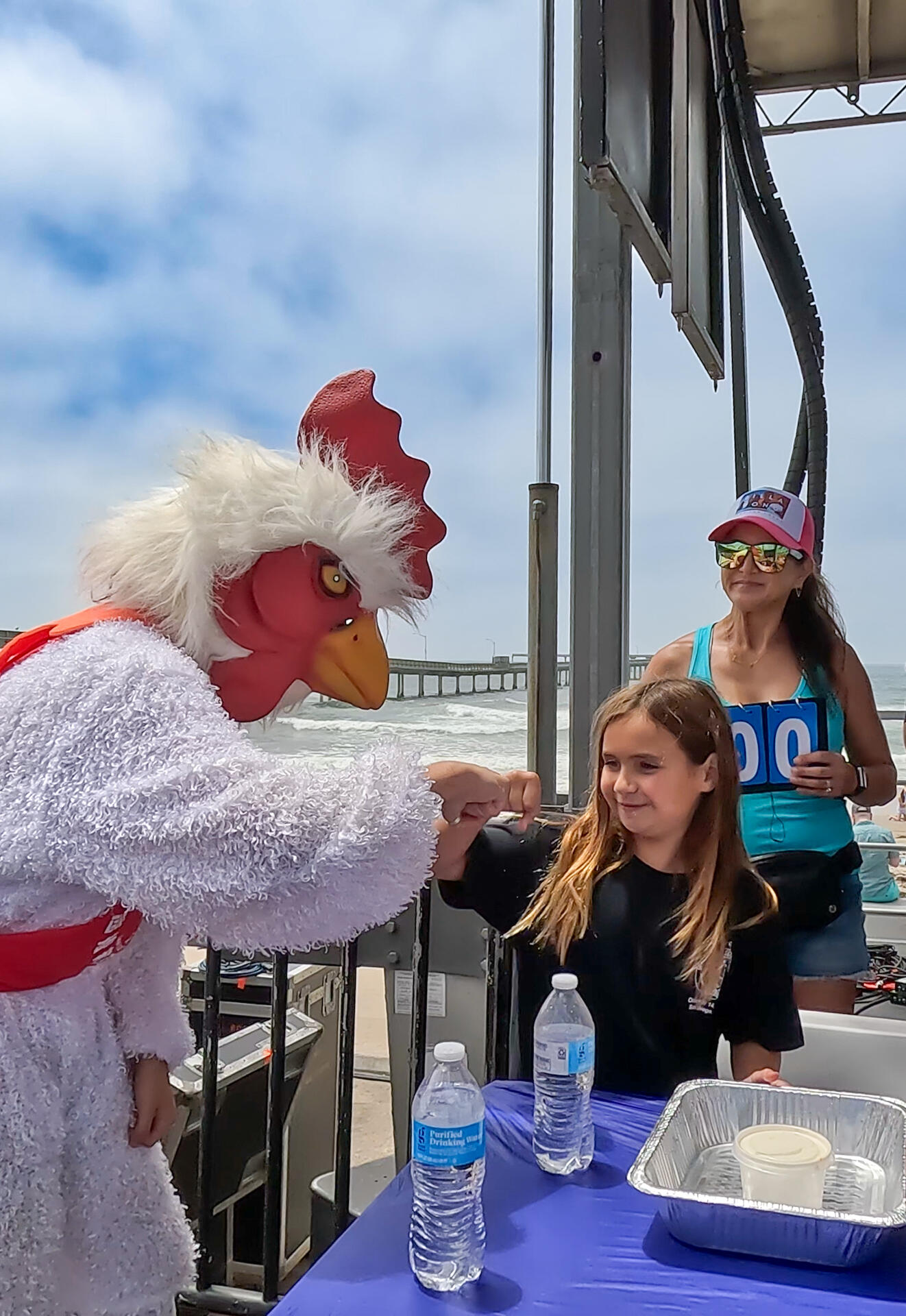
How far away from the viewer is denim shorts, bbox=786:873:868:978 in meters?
1.83

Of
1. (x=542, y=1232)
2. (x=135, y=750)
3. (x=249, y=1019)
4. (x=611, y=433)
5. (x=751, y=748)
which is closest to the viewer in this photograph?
(x=135, y=750)

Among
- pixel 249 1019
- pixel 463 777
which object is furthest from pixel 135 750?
pixel 249 1019

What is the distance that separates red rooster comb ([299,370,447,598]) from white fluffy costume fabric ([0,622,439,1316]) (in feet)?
0.92

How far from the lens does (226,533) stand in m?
0.93

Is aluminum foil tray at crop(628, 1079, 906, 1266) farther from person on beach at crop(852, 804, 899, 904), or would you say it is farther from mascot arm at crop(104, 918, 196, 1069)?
person on beach at crop(852, 804, 899, 904)

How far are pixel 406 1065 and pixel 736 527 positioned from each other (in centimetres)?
130

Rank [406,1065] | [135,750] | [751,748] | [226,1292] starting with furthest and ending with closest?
[406,1065], [751,748], [226,1292], [135,750]

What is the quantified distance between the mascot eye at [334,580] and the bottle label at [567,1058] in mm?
553

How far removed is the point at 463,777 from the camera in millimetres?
1042

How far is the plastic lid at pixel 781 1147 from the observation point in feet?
3.02

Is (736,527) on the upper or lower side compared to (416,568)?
upper

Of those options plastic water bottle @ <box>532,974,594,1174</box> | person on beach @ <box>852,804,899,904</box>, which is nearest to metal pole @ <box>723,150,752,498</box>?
person on beach @ <box>852,804,899,904</box>

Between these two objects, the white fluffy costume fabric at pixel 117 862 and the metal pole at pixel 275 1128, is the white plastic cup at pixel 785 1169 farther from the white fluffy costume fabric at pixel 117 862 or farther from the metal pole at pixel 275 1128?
the metal pole at pixel 275 1128

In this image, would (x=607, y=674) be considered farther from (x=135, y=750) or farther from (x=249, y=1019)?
(x=135, y=750)
